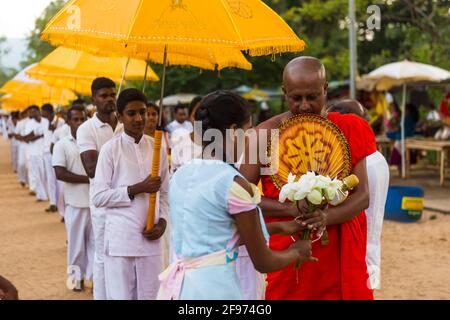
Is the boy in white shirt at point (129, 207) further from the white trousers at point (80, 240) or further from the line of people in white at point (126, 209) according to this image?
the white trousers at point (80, 240)

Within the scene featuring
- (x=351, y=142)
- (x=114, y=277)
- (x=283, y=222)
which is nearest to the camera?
(x=283, y=222)

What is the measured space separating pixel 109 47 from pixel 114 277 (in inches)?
80.0

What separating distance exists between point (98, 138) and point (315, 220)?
10.5 ft

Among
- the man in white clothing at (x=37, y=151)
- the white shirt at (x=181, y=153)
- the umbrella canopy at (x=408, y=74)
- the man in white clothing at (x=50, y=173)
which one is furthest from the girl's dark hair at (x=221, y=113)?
→ the man in white clothing at (x=37, y=151)

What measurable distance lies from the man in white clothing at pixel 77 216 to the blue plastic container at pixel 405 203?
19.2ft

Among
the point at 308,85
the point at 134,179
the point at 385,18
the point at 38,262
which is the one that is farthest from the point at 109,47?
the point at 385,18

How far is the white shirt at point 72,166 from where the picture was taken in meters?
7.79

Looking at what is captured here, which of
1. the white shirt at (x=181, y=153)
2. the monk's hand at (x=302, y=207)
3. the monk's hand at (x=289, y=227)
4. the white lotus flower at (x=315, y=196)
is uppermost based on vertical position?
the white lotus flower at (x=315, y=196)

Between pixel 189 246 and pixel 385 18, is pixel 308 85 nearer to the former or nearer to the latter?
pixel 189 246

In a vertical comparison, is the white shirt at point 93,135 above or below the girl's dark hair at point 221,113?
below

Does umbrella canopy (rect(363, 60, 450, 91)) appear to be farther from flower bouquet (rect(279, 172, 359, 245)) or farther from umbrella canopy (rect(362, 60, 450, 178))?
flower bouquet (rect(279, 172, 359, 245))

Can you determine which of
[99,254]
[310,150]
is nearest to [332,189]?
[310,150]

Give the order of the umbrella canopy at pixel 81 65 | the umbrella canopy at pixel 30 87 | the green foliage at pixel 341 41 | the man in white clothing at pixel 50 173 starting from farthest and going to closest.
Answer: the green foliage at pixel 341 41
the umbrella canopy at pixel 30 87
the man in white clothing at pixel 50 173
the umbrella canopy at pixel 81 65

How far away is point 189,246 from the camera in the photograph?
3.10m
